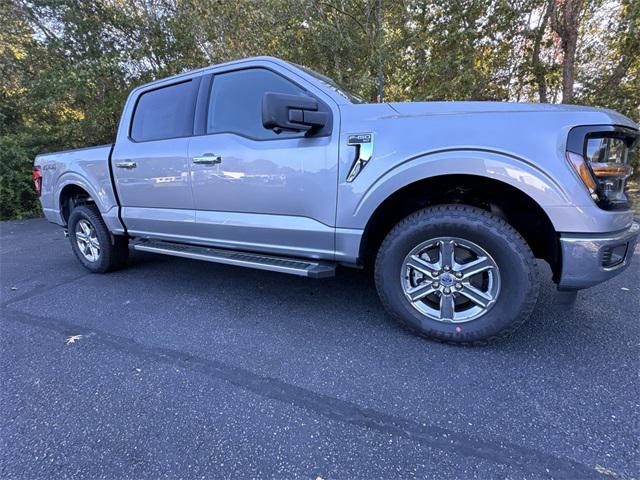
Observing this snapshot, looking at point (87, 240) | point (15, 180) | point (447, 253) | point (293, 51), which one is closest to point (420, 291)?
point (447, 253)

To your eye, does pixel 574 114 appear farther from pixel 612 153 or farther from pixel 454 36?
pixel 454 36

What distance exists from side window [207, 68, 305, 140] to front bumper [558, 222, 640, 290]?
6.20ft

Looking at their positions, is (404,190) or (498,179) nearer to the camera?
(498,179)

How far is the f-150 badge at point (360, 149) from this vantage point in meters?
2.28

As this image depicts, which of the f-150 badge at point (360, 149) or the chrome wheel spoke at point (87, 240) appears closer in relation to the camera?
the f-150 badge at point (360, 149)

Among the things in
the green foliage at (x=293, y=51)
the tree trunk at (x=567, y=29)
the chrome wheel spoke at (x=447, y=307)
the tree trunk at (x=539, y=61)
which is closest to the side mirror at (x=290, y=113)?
the chrome wheel spoke at (x=447, y=307)

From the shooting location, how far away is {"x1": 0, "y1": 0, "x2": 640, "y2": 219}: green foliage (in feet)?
24.2

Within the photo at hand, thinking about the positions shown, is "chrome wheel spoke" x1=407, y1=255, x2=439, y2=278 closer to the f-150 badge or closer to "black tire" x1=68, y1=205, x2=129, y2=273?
the f-150 badge

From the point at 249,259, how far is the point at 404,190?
1295 mm

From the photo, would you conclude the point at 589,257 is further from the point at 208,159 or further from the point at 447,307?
the point at 208,159

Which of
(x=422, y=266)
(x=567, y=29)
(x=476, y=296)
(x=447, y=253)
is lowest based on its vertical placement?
(x=476, y=296)

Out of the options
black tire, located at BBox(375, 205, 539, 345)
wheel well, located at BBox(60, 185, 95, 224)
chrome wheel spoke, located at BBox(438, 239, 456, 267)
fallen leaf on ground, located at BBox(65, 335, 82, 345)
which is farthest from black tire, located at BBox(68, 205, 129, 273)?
chrome wheel spoke, located at BBox(438, 239, 456, 267)

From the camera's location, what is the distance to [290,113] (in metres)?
2.21

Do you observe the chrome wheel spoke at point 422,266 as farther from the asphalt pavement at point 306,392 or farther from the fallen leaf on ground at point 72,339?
the fallen leaf on ground at point 72,339
